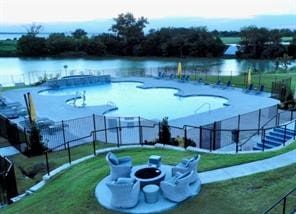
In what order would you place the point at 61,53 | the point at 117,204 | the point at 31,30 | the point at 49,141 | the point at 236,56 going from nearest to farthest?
the point at 117,204, the point at 49,141, the point at 236,56, the point at 61,53, the point at 31,30

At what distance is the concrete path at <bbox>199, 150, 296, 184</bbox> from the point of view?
29.2 ft

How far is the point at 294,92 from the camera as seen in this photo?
22.4 meters

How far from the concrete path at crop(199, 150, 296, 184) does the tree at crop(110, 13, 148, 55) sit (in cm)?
6836

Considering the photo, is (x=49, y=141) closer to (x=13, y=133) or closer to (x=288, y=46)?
(x=13, y=133)

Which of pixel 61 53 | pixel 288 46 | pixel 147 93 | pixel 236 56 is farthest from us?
pixel 61 53

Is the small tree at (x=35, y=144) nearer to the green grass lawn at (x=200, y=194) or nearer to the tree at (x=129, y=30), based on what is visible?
the green grass lawn at (x=200, y=194)

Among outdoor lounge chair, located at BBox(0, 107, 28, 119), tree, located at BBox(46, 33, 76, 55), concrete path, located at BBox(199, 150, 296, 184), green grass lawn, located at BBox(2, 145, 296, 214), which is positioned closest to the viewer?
green grass lawn, located at BBox(2, 145, 296, 214)

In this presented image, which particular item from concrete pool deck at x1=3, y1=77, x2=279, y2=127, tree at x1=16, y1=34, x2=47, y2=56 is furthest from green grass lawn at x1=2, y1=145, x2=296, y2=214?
tree at x1=16, y1=34, x2=47, y2=56

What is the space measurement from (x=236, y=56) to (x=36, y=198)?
66.1 meters

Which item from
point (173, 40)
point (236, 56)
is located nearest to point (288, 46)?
point (236, 56)

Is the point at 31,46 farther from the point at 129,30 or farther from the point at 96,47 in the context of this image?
the point at 129,30

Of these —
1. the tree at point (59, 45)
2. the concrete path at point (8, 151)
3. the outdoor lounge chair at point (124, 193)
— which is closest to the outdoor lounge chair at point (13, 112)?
the concrete path at point (8, 151)

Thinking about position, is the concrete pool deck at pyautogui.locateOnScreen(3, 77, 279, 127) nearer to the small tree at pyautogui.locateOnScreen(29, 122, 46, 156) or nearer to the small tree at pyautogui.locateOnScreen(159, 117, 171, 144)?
the small tree at pyautogui.locateOnScreen(159, 117, 171, 144)

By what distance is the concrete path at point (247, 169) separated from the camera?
350 inches
